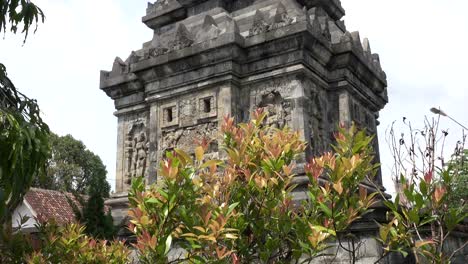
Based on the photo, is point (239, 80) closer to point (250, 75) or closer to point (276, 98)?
point (250, 75)

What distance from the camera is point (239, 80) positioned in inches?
290

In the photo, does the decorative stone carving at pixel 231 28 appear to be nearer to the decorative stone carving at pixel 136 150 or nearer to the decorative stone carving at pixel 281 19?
the decorative stone carving at pixel 281 19

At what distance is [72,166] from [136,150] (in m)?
27.5

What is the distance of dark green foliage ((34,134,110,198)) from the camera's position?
33.5 meters

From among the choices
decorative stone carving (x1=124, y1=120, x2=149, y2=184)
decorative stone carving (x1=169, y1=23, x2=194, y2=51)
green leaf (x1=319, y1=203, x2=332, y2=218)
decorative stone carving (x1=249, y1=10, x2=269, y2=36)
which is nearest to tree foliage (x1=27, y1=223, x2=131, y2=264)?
green leaf (x1=319, y1=203, x2=332, y2=218)

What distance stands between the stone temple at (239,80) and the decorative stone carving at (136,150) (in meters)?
0.02

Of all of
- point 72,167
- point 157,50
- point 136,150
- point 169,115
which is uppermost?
point 72,167

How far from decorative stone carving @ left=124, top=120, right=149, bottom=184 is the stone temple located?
16 mm

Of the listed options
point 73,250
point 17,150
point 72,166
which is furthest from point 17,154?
point 72,166

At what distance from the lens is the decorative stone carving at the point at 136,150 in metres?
8.06

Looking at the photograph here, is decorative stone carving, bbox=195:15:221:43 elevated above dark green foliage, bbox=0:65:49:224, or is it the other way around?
decorative stone carving, bbox=195:15:221:43

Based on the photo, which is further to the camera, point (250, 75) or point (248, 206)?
point (250, 75)

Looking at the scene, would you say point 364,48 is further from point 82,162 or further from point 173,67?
point 82,162

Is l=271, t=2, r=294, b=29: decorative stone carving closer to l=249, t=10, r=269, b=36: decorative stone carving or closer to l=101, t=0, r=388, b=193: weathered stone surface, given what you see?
l=101, t=0, r=388, b=193: weathered stone surface
